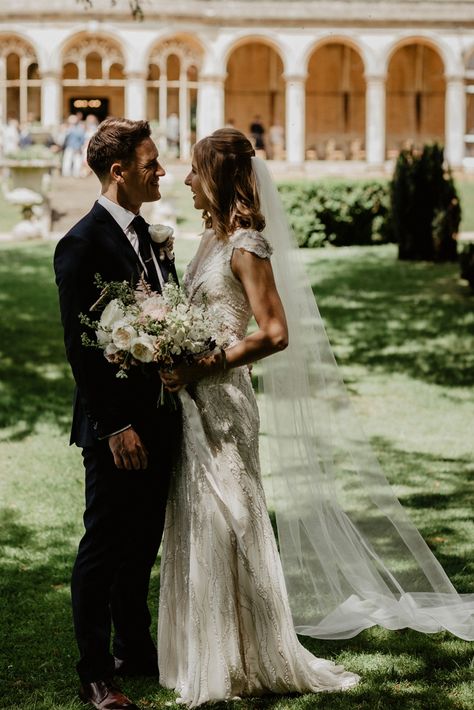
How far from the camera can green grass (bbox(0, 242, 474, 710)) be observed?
3947 millimetres

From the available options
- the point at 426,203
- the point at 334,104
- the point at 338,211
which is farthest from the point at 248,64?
the point at 426,203

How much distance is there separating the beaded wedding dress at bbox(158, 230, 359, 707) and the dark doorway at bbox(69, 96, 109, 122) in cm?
3430

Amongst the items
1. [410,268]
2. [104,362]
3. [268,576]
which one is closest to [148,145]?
[104,362]

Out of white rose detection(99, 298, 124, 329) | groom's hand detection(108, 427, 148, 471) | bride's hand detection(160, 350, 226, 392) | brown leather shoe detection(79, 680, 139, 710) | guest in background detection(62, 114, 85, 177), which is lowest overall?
brown leather shoe detection(79, 680, 139, 710)

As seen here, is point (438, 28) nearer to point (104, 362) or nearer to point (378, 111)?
point (378, 111)

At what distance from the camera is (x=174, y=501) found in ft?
12.2

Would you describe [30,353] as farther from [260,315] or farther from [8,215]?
[8,215]

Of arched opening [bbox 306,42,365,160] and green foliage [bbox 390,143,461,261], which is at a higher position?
arched opening [bbox 306,42,365,160]

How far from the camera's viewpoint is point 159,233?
12.2 ft

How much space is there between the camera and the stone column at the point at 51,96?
34.0m

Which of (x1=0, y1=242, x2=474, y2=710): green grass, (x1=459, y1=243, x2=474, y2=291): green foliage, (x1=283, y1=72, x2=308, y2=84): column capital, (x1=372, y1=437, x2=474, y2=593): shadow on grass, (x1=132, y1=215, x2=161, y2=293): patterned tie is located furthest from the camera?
(x1=283, y1=72, x2=308, y2=84): column capital

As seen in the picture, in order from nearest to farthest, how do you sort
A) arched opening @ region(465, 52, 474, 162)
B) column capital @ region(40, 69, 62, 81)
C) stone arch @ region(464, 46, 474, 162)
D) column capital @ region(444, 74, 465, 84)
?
1. column capital @ region(40, 69, 62, 81)
2. column capital @ region(444, 74, 465, 84)
3. stone arch @ region(464, 46, 474, 162)
4. arched opening @ region(465, 52, 474, 162)

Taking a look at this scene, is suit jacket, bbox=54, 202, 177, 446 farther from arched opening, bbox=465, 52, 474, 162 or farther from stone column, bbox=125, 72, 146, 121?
arched opening, bbox=465, 52, 474, 162

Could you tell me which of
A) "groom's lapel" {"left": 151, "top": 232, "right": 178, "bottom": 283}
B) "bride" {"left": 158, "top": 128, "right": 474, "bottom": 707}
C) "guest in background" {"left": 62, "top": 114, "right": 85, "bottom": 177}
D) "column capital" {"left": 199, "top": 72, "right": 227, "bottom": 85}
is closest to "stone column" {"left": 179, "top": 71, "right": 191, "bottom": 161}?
"column capital" {"left": 199, "top": 72, "right": 227, "bottom": 85}
